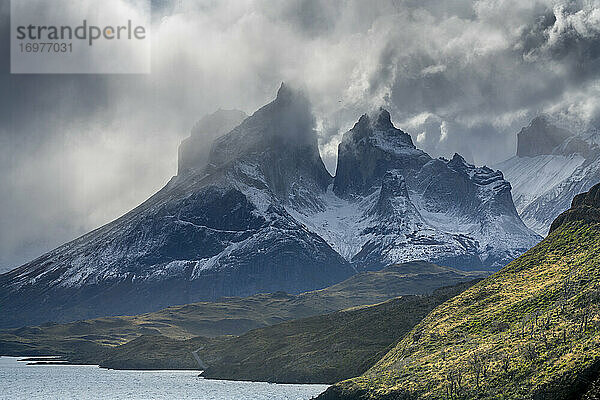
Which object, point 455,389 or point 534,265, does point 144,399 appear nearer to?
point 455,389

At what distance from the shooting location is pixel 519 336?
438 feet

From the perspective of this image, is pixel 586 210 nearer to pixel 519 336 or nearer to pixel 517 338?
pixel 519 336

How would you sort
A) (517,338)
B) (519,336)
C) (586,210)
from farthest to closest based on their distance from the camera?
(586,210)
(519,336)
(517,338)

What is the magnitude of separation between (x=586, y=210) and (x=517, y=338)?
2501 inches

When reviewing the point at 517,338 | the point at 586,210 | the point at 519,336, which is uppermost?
the point at 586,210

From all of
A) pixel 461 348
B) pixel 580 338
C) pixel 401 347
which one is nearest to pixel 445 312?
pixel 401 347

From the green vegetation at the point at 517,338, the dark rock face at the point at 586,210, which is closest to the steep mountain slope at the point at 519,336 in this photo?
the green vegetation at the point at 517,338

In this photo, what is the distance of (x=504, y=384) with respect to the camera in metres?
116

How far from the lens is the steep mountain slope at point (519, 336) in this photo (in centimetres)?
11138

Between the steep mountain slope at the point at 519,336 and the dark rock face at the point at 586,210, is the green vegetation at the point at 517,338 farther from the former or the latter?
the dark rock face at the point at 586,210

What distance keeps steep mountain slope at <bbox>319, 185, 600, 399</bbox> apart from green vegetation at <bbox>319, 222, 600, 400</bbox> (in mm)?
226

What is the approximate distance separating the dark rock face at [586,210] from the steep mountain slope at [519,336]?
377 millimetres

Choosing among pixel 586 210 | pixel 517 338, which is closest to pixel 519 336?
pixel 517 338

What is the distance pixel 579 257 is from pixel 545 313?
93.6 ft
